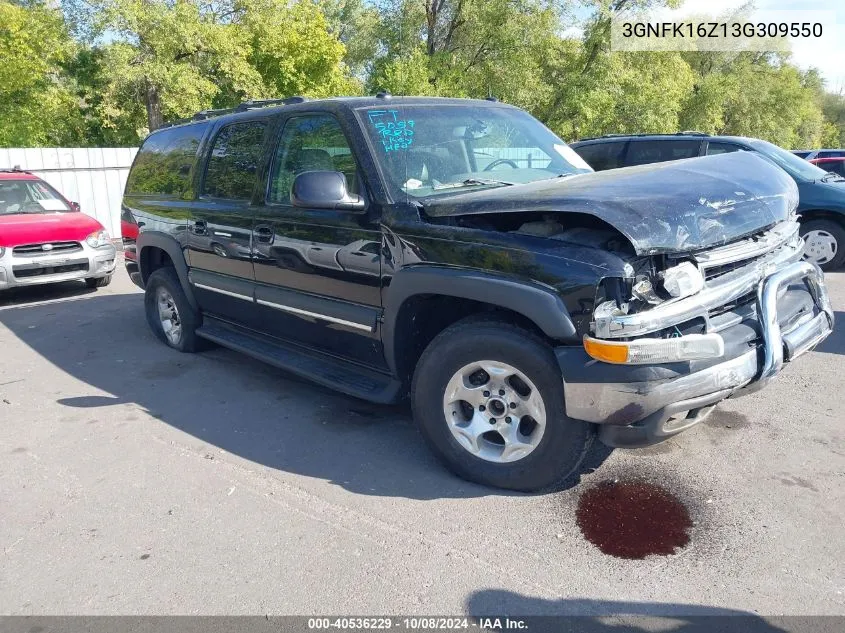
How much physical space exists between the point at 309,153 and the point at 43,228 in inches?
227

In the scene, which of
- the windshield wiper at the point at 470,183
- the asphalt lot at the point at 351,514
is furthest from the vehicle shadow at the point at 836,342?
the windshield wiper at the point at 470,183

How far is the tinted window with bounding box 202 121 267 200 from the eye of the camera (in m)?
4.79

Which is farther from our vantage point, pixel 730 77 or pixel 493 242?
pixel 730 77

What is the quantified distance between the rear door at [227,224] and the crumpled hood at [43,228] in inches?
158

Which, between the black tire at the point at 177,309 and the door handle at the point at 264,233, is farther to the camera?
the black tire at the point at 177,309

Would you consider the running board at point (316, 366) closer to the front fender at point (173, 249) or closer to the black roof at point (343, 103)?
the front fender at point (173, 249)

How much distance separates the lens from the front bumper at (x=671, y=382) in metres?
2.88

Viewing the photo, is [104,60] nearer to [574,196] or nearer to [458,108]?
[458,108]

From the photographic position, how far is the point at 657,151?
9.90 m

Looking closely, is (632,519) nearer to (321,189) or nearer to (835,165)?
(321,189)

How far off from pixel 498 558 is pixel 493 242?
1.43m

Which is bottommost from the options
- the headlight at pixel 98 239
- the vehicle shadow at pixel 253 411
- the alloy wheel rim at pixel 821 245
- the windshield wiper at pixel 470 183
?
the vehicle shadow at pixel 253 411

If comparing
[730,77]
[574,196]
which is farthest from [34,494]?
[730,77]

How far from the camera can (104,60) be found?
22438 mm
